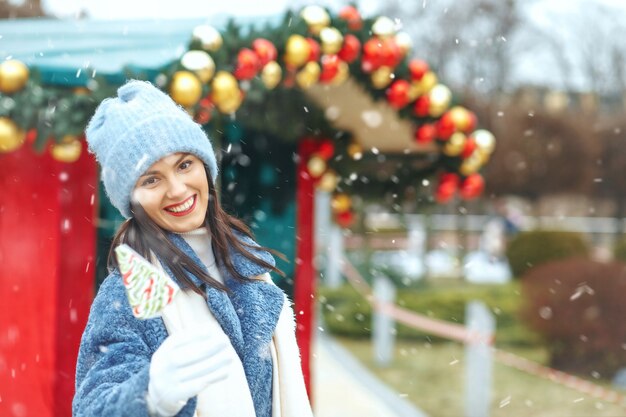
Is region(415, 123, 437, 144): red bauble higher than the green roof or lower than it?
lower

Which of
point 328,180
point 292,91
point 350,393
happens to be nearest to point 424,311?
point 350,393

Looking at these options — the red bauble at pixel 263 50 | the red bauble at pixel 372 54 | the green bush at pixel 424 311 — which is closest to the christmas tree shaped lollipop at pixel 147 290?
the red bauble at pixel 263 50

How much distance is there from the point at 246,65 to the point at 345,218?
3.24 meters

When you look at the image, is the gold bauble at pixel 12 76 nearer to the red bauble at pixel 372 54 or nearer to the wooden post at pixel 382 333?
the red bauble at pixel 372 54

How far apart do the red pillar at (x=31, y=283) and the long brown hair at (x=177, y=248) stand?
2.16 metres

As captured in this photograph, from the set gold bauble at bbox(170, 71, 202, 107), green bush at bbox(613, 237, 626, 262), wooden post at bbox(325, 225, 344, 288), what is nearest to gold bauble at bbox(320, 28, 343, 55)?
gold bauble at bbox(170, 71, 202, 107)

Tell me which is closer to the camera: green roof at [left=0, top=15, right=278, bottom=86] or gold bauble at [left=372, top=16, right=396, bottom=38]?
green roof at [left=0, top=15, right=278, bottom=86]

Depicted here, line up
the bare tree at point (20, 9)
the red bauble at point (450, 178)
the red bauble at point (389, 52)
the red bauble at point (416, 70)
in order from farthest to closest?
1. the bare tree at point (20, 9)
2. the red bauble at point (450, 178)
3. the red bauble at point (416, 70)
4. the red bauble at point (389, 52)

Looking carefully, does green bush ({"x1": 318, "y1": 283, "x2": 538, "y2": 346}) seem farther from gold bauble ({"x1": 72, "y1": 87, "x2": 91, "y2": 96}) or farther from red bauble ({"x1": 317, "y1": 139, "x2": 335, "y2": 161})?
gold bauble ({"x1": 72, "y1": 87, "x2": 91, "y2": 96})

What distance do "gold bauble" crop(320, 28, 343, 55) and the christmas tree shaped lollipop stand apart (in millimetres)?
2835

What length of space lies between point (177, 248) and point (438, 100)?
10.7 feet

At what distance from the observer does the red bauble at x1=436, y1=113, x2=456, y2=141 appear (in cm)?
505

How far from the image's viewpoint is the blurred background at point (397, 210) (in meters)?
4.11

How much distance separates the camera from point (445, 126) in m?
5.06
